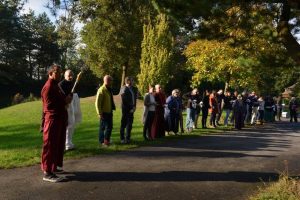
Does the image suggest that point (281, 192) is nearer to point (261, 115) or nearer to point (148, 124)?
point (148, 124)

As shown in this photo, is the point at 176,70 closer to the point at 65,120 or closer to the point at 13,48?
the point at 13,48

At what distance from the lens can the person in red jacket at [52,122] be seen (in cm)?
854

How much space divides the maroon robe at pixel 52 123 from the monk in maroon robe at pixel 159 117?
659 cm

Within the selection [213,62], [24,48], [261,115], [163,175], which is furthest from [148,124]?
[24,48]

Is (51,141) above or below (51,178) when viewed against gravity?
above

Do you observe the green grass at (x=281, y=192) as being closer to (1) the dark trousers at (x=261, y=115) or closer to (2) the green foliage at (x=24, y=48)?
(1) the dark trousers at (x=261, y=115)

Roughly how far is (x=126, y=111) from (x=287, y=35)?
571cm

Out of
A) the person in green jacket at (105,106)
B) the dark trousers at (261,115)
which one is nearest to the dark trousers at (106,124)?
the person in green jacket at (105,106)

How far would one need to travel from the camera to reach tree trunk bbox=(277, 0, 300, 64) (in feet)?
29.0

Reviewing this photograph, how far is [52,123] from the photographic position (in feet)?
28.2

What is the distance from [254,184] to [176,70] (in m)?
46.4

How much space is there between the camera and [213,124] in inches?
813

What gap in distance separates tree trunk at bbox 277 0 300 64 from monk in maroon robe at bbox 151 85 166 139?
6.61 meters

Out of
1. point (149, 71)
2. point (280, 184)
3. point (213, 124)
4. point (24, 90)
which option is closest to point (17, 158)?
point (280, 184)
